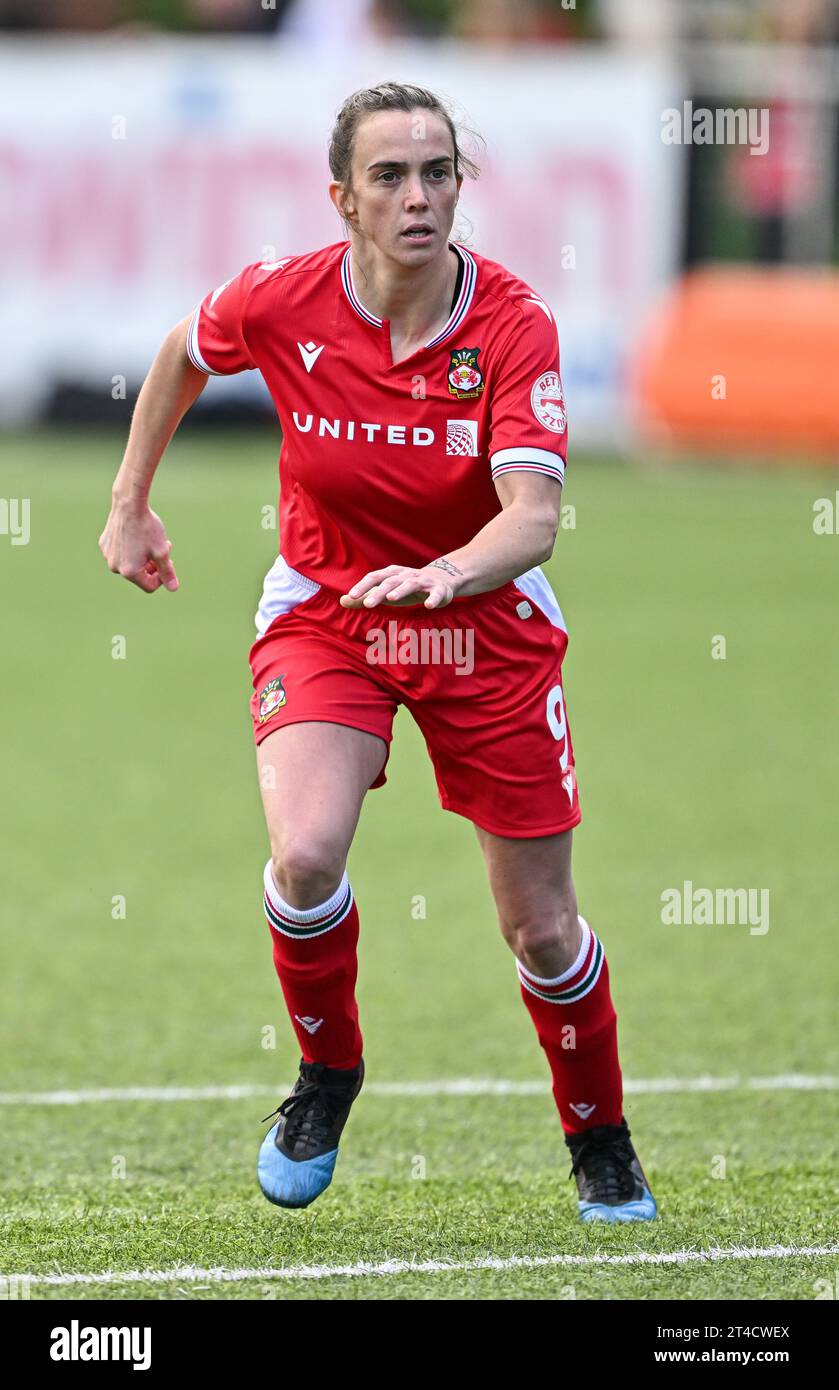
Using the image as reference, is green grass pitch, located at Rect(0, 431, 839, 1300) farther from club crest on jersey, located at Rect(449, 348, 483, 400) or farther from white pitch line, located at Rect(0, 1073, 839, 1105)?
club crest on jersey, located at Rect(449, 348, 483, 400)

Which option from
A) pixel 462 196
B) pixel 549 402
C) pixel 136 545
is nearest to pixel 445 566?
pixel 549 402

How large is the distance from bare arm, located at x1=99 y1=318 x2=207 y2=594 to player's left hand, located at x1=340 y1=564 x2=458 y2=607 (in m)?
0.84

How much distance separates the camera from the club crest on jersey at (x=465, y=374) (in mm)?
4559

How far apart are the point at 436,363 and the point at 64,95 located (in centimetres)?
1404

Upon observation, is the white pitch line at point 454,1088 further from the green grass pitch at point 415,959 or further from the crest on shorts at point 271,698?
the crest on shorts at point 271,698

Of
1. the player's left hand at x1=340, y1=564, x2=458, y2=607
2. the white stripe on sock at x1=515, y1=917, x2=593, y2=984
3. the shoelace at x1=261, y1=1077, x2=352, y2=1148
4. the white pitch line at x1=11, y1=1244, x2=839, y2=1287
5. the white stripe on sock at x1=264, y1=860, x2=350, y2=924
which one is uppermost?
the player's left hand at x1=340, y1=564, x2=458, y2=607

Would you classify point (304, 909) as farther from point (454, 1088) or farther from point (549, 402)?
point (454, 1088)

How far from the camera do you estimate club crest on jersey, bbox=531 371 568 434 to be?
4.45 m

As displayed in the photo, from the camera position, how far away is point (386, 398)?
15.2 feet

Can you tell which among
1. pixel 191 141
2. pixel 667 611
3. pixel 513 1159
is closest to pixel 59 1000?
pixel 513 1159

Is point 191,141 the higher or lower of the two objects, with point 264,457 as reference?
higher

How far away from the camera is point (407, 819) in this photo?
895cm

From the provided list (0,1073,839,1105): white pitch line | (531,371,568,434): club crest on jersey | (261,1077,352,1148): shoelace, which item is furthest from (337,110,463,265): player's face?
(0,1073,839,1105): white pitch line
